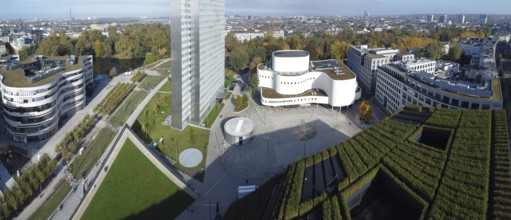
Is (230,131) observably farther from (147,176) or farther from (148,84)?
(148,84)

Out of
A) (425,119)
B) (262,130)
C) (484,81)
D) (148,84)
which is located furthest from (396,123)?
(148,84)

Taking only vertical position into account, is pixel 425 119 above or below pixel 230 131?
above

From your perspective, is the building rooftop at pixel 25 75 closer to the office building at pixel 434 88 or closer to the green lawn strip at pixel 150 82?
the green lawn strip at pixel 150 82

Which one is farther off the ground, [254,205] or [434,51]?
[434,51]

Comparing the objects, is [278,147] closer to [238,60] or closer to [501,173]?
[501,173]

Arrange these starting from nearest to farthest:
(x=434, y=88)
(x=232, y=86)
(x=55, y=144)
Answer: (x=55, y=144) → (x=434, y=88) → (x=232, y=86)

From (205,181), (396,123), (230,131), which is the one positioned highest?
(396,123)

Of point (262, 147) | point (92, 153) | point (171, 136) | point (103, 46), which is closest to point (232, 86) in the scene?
point (171, 136)

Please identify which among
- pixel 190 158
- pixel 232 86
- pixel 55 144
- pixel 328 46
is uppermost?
pixel 328 46
